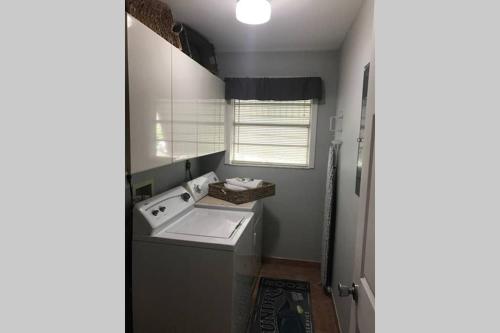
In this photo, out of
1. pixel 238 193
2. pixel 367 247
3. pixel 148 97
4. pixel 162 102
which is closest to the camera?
pixel 367 247

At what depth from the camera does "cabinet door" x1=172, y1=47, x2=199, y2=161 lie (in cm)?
173

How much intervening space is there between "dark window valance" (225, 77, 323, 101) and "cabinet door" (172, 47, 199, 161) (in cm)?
79

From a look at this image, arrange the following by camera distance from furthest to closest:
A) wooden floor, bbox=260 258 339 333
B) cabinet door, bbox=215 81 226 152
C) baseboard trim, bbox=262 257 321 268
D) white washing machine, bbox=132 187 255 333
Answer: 1. baseboard trim, bbox=262 257 321 268
2. cabinet door, bbox=215 81 226 152
3. wooden floor, bbox=260 258 339 333
4. white washing machine, bbox=132 187 255 333

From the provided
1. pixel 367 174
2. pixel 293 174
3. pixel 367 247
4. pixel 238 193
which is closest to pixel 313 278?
pixel 293 174

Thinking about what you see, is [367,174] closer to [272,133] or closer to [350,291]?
[350,291]

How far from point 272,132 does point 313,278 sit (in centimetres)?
174

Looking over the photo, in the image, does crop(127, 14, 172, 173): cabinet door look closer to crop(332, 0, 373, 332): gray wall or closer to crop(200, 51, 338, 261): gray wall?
crop(332, 0, 373, 332): gray wall

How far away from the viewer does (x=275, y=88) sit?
286 cm

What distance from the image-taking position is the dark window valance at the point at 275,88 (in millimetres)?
2785

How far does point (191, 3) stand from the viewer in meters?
1.90

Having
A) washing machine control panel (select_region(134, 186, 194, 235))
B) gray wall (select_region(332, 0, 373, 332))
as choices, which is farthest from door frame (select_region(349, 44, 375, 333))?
washing machine control panel (select_region(134, 186, 194, 235))

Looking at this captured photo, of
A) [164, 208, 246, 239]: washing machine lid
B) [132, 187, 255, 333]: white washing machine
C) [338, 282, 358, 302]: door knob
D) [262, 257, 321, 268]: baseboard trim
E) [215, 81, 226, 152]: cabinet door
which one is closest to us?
[338, 282, 358, 302]: door knob

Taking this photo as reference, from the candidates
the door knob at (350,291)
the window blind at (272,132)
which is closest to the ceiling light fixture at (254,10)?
the window blind at (272,132)
